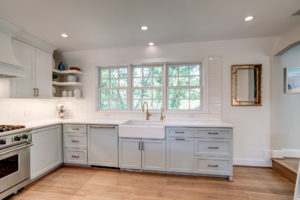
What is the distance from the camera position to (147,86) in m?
3.16

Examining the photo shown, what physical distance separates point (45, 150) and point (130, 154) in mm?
1472

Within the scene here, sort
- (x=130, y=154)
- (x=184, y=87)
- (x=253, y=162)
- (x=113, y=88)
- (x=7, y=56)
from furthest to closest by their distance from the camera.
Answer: (x=113, y=88)
(x=184, y=87)
(x=253, y=162)
(x=130, y=154)
(x=7, y=56)

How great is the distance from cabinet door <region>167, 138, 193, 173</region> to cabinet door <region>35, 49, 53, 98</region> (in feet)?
8.51

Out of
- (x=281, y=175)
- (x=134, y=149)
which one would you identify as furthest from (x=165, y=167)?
(x=281, y=175)

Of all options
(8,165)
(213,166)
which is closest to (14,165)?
(8,165)

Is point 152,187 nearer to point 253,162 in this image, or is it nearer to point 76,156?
point 76,156

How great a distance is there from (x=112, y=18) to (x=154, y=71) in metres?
1.44

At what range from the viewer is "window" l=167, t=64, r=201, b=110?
118 inches

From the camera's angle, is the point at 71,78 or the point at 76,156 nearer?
the point at 76,156

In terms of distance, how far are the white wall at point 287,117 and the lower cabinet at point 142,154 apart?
2196 millimetres

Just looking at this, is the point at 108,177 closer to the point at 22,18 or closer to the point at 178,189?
the point at 178,189

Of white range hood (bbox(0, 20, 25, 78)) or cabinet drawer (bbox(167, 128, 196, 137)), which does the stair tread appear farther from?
white range hood (bbox(0, 20, 25, 78))

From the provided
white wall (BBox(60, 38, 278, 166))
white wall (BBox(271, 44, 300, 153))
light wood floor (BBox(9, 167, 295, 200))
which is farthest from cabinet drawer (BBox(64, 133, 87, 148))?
white wall (BBox(271, 44, 300, 153))

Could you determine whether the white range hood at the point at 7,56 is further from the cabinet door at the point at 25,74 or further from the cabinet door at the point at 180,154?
the cabinet door at the point at 180,154
